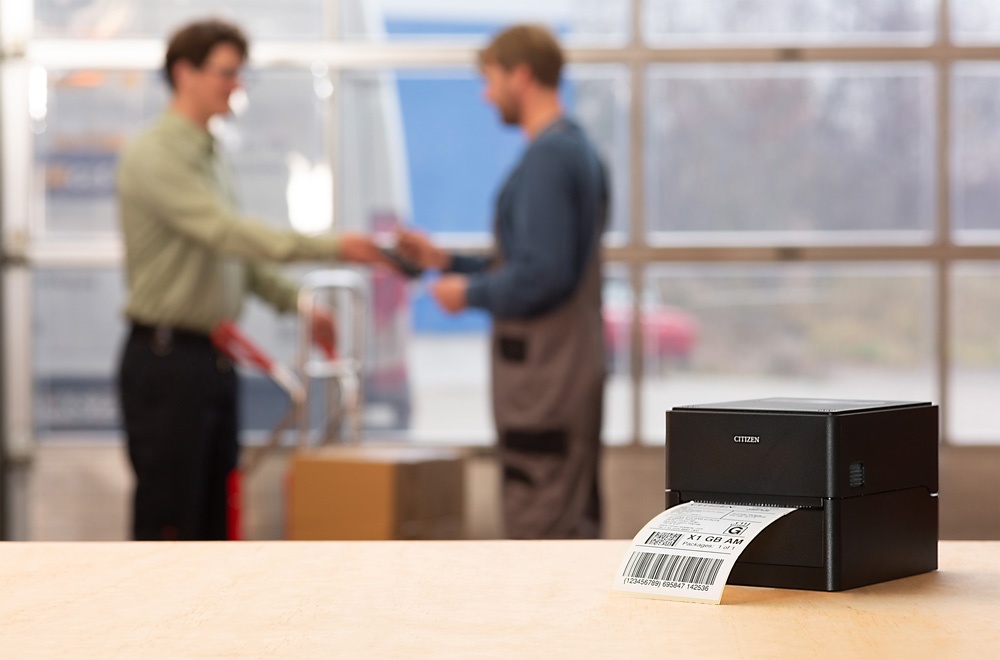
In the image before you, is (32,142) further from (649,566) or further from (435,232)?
(649,566)

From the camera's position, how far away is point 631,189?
4793mm

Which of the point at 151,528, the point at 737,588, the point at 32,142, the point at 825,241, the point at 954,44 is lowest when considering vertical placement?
the point at 151,528

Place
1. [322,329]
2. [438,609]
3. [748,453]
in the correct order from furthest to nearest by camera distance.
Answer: [322,329], [748,453], [438,609]

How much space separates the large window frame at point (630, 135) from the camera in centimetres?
473

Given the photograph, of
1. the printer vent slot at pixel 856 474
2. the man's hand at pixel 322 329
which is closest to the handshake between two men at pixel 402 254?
the man's hand at pixel 322 329

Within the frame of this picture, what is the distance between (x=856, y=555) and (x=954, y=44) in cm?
405

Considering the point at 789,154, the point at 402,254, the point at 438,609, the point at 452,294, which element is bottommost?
the point at 438,609

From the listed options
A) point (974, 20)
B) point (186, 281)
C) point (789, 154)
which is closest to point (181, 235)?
point (186, 281)

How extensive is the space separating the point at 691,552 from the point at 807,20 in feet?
13.1

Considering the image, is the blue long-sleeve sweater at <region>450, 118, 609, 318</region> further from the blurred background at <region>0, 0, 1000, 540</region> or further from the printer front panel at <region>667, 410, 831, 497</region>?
the printer front panel at <region>667, 410, 831, 497</region>

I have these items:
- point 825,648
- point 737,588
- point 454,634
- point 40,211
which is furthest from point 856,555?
point 40,211

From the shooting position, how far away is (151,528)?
351 cm

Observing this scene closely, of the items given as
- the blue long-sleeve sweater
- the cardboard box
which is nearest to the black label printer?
the blue long-sleeve sweater

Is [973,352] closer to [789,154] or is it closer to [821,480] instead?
[789,154]
